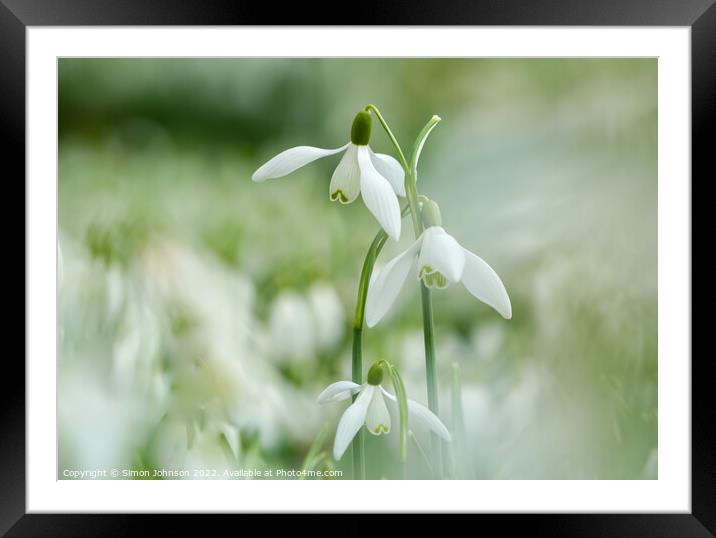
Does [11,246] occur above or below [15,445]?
above

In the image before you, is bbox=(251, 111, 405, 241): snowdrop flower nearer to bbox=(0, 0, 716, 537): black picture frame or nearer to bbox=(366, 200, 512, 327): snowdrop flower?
bbox=(366, 200, 512, 327): snowdrop flower

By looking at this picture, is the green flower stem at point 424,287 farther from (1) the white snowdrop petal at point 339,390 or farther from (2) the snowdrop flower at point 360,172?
(1) the white snowdrop petal at point 339,390

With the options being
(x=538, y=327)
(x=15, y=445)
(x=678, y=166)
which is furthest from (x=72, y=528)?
(x=678, y=166)

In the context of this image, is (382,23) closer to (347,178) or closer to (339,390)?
(347,178)

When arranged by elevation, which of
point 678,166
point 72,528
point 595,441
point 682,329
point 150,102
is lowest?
point 72,528

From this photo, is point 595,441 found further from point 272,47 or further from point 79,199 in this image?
point 79,199

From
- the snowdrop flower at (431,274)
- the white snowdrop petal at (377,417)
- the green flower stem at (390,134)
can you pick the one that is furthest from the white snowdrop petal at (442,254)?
the white snowdrop petal at (377,417)

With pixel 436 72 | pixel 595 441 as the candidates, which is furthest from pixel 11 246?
pixel 595 441

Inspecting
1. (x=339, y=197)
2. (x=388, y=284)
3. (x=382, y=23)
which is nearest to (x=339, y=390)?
(x=388, y=284)
